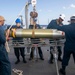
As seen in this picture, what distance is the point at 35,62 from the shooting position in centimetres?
802

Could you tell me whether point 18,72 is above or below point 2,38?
below

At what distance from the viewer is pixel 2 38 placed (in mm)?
4992

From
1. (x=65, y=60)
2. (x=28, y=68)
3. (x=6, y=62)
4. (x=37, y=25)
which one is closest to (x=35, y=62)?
(x=28, y=68)

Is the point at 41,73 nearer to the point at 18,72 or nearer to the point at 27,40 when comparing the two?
the point at 18,72

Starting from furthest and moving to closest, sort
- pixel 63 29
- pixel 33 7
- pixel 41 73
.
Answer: pixel 33 7 → pixel 41 73 → pixel 63 29

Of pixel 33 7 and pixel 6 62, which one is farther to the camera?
pixel 33 7

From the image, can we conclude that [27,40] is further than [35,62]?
No

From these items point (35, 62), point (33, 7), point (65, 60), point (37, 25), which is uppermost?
point (33, 7)

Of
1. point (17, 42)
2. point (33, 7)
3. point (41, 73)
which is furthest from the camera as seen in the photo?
point (33, 7)

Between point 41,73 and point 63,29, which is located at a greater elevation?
point 63,29

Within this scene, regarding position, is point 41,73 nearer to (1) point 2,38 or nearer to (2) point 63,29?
(2) point 63,29

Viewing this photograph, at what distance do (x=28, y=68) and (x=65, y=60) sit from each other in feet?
5.24

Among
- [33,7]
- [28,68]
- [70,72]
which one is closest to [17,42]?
[28,68]

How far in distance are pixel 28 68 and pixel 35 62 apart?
3.00 feet
